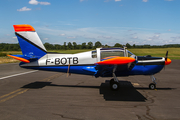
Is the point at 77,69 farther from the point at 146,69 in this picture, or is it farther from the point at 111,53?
the point at 146,69

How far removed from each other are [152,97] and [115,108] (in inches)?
94.4

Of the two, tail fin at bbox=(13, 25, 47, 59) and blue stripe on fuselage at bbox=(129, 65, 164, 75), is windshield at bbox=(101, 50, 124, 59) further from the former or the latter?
tail fin at bbox=(13, 25, 47, 59)

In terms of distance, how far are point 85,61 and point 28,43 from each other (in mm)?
3753

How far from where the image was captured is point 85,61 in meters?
8.75

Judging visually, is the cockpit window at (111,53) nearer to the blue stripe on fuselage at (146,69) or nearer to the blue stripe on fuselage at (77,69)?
the blue stripe on fuselage at (77,69)

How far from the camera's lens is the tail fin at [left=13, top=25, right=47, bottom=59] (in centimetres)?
917

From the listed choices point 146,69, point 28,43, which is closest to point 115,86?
point 146,69

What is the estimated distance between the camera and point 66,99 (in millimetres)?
6688

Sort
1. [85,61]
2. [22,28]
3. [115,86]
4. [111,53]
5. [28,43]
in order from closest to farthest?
[115,86]
[111,53]
[85,61]
[22,28]
[28,43]

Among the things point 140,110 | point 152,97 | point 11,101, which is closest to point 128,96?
point 152,97

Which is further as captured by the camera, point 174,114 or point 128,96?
point 128,96

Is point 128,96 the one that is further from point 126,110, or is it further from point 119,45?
point 119,45

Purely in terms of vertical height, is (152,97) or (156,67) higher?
(156,67)

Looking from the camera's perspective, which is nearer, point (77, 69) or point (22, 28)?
point (77, 69)
